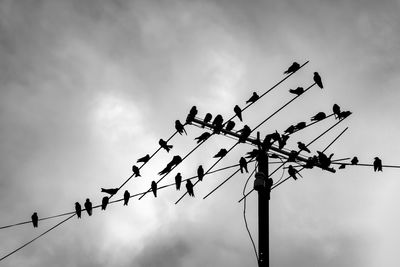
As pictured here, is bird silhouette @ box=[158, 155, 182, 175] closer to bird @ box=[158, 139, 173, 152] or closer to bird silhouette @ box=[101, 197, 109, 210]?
bird @ box=[158, 139, 173, 152]

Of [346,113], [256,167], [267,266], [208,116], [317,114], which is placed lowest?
[267,266]

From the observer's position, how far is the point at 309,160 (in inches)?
292

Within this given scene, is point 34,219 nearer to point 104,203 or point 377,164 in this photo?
point 104,203

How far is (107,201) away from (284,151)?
4.70 m

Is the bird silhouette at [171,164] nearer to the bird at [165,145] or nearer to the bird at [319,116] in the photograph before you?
the bird at [165,145]

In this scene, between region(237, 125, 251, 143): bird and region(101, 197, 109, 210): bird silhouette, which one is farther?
region(101, 197, 109, 210): bird silhouette

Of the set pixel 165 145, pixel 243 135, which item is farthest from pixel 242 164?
pixel 165 145

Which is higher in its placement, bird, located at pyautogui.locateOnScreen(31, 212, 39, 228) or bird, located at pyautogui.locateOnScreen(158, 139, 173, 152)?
bird, located at pyautogui.locateOnScreen(31, 212, 39, 228)

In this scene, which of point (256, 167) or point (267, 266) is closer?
point (267, 266)

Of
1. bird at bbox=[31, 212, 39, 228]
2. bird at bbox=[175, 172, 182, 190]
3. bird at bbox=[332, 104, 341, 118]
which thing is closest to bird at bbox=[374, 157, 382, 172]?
bird at bbox=[332, 104, 341, 118]

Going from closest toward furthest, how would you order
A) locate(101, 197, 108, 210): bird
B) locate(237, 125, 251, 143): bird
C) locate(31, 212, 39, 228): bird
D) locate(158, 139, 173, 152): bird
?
locate(237, 125, 251, 143): bird → locate(158, 139, 173, 152): bird → locate(101, 197, 108, 210): bird → locate(31, 212, 39, 228): bird

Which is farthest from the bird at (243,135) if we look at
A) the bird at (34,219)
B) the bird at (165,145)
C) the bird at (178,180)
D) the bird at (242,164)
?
the bird at (34,219)

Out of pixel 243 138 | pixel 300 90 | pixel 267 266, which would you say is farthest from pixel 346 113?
pixel 267 266

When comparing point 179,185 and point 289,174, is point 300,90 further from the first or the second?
point 179,185
